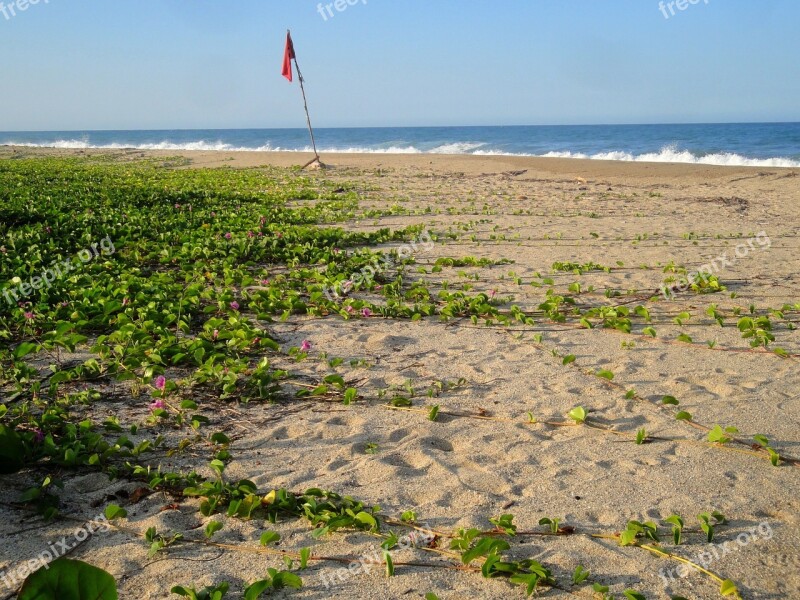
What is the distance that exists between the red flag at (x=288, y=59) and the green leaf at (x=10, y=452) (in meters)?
15.5

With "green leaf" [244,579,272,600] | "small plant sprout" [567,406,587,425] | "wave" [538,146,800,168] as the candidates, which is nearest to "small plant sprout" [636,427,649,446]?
"small plant sprout" [567,406,587,425]

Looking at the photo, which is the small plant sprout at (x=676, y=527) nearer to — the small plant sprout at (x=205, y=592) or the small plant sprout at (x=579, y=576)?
the small plant sprout at (x=579, y=576)

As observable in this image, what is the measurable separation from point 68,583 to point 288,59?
683 inches

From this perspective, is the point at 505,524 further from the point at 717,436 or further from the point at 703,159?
the point at 703,159

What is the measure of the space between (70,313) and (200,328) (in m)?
0.94

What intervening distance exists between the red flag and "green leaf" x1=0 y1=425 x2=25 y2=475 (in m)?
15.5

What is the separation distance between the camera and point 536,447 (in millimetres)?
3160

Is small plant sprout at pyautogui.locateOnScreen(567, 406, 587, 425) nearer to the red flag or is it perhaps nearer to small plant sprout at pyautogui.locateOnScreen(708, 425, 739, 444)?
small plant sprout at pyautogui.locateOnScreen(708, 425, 739, 444)

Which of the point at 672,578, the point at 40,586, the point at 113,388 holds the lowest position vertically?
the point at 672,578

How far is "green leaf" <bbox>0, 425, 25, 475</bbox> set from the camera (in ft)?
9.10

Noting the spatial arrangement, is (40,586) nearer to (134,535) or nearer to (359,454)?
(134,535)

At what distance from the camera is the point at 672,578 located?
2.23 metres

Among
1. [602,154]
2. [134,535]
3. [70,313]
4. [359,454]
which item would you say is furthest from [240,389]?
[602,154]

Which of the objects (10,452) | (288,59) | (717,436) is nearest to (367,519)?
(10,452)
